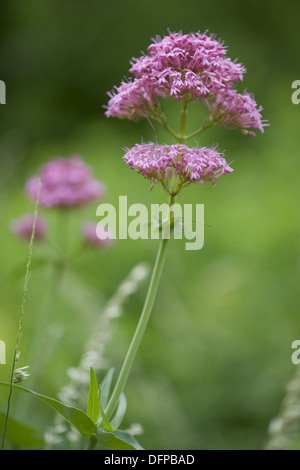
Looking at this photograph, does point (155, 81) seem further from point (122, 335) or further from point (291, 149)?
point (291, 149)

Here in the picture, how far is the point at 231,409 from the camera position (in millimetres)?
1792

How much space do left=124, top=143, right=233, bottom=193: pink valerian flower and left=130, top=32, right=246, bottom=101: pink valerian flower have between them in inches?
3.4

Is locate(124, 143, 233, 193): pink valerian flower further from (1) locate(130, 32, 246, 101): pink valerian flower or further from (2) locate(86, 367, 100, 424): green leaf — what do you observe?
(2) locate(86, 367, 100, 424): green leaf

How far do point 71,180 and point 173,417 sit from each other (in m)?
0.76

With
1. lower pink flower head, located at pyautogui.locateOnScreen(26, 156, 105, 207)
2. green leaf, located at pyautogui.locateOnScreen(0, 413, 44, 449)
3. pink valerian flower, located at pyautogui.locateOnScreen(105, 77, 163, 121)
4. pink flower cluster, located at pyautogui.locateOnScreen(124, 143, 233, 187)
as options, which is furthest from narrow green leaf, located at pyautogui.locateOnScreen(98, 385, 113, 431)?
lower pink flower head, located at pyautogui.locateOnScreen(26, 156, 105, 207)

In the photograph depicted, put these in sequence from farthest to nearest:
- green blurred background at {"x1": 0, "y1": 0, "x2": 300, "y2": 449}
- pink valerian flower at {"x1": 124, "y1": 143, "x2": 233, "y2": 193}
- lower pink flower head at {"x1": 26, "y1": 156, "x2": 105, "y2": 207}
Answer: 1. green blurred background at {"x1": 0, "y1": 0, "x2": 300, "y2": 449}
2. lower pink flower head at {"x1": 26, "y1": 156, "x2": 105, "y2": 207}
3. pink valerian flower at {"x1": 124, "y1": 143, "x2": 233, "y2": 193}

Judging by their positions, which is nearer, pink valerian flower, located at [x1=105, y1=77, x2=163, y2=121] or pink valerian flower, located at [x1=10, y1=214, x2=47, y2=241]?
pink valerian flower, located at [x1=105, y1=77, x2=163, y2=121]

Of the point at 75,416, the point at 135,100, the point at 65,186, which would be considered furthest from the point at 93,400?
the point at 65,186

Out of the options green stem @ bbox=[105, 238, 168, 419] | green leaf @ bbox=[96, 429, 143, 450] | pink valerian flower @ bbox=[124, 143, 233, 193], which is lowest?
green leaf @ bbox=[96, 429, 143, 450]

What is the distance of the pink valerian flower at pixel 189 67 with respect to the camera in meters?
0.84

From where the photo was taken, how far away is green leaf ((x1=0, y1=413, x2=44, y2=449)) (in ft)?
3.57

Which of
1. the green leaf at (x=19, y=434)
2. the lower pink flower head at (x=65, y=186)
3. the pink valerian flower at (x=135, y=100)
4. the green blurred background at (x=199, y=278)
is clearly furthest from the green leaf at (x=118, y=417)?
the lower pink flower head at (x=65, y=186)

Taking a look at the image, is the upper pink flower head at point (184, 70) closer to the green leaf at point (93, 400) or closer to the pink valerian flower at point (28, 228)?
the green leaf at point (93, 400)
